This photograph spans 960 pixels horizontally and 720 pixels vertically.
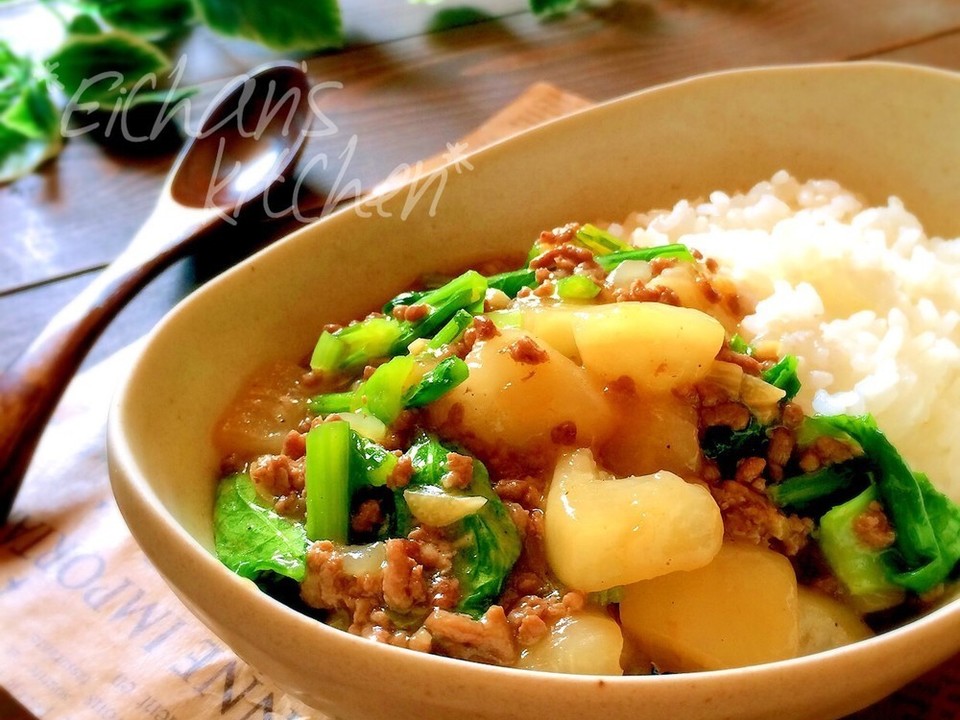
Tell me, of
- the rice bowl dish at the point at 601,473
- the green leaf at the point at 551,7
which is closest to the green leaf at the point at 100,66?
the green leaf at the point at 551,7

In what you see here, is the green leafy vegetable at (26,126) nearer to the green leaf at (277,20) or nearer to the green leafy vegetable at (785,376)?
the green leaf at (277,20)

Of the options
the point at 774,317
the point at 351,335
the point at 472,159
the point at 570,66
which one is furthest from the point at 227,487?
the point at 570,66

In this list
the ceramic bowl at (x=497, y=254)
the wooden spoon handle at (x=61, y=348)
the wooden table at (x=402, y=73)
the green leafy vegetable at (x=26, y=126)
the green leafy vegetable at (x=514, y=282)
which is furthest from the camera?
the green leafy vegetable at (x=26, y=126)

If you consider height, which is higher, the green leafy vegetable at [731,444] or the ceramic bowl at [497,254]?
the ceramic bowl at [497,254]

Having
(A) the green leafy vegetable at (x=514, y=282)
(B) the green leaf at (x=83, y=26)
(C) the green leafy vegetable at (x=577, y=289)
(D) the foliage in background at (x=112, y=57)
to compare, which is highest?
(B) the green leaf at (x=83, y=26)

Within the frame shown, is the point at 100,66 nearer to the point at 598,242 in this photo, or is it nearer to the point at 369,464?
the point at 598,242

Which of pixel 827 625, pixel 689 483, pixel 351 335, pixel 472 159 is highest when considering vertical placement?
pixel 472 159

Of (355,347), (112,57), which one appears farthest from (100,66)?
(355,347)

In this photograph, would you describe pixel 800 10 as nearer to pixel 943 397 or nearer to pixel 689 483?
pixel 943 397
